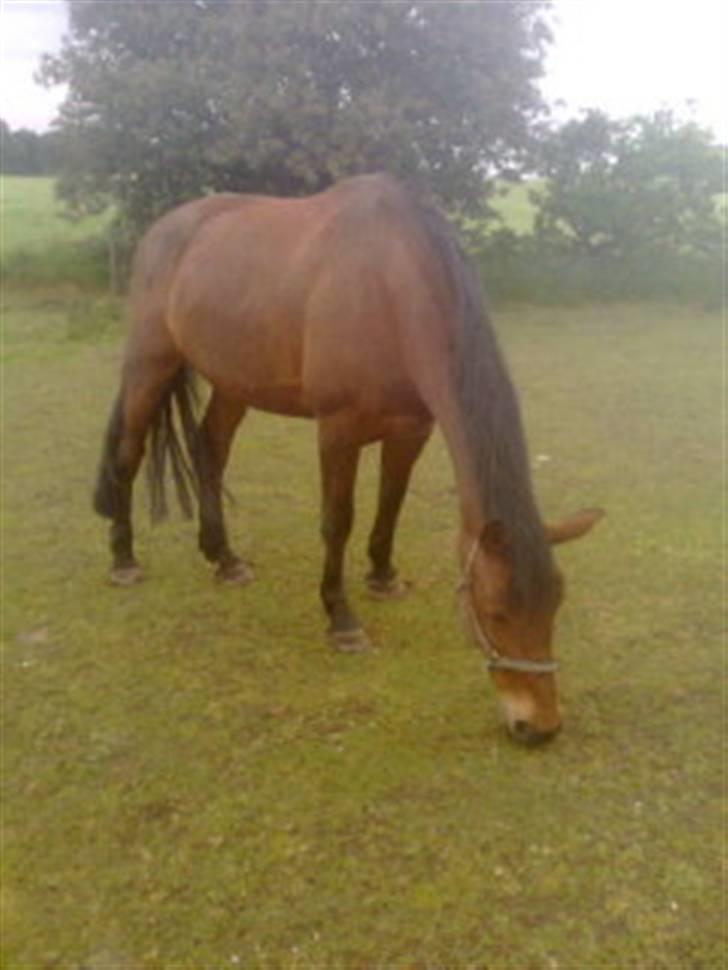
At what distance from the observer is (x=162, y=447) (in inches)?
182

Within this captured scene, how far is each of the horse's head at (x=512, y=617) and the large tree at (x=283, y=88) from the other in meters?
9.58

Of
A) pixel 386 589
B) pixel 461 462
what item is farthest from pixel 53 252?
pixel 461 462

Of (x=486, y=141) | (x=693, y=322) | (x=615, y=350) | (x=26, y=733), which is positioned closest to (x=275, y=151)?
(x=486, y=141)

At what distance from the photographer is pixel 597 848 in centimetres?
279

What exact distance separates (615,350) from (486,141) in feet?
12.5

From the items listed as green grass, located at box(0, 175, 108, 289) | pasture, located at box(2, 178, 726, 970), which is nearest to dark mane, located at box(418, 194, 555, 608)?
pasture, located at box(2, 178, 726, 970)

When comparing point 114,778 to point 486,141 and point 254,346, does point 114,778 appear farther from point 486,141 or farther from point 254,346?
point 486,141

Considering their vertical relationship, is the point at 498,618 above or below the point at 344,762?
above

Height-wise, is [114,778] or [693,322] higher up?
[693,322]

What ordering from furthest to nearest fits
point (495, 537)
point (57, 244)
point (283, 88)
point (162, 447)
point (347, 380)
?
point (57, 244) < point (283, 88) < point (162, 447) < point (347, 380) < point (495, 537)

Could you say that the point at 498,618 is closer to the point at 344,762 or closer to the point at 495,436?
the point at 495,436

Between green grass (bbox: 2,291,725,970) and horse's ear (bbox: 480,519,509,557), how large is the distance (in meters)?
→ 0.78

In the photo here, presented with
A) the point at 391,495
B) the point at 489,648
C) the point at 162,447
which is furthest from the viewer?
the point at 162,447

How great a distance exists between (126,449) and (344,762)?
2.02m
